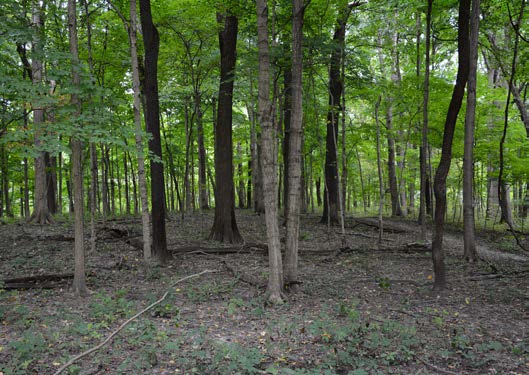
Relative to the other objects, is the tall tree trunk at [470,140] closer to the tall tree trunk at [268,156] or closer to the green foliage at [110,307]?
the tall tree trunk at [268,156]

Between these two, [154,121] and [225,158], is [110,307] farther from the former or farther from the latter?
[225,158]

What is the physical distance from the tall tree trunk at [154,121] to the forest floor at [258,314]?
78 cm

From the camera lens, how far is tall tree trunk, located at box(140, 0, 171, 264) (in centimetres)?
905

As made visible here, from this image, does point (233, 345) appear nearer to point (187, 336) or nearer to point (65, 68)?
point (187, 336)

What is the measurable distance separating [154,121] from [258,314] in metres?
5.50

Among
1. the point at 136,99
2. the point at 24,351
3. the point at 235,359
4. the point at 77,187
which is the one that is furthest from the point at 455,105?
the point at 24,351

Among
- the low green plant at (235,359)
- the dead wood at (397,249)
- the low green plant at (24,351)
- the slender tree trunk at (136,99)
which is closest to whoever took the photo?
the low green plant at (24,351)

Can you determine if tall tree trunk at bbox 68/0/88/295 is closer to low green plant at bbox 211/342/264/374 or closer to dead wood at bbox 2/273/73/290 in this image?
dead wood at bbox 2/273/73/290

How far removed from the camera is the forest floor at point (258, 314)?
4.38 metres

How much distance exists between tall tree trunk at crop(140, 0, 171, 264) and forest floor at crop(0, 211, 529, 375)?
78 centimetres

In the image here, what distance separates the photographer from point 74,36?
6.77 m

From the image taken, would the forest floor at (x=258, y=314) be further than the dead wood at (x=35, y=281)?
No

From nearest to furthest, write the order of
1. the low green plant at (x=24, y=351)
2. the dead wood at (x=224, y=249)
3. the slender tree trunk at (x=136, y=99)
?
the low green plant at (x=24, y=351) < the slender tree trunk at (x=136, y=99) < the dead wood at (x=224, y=249)

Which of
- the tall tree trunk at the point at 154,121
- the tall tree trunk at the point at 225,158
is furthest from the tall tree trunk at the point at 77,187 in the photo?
the tall tree trunk at the point at 225,158
